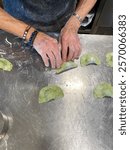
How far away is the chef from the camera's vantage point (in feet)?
2.81

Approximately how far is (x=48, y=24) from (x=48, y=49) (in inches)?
5.9

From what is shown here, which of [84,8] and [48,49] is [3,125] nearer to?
[48,49]

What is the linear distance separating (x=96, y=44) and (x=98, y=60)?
65 mm

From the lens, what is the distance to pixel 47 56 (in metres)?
0.86

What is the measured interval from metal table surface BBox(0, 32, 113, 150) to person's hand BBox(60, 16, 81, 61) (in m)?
0.05

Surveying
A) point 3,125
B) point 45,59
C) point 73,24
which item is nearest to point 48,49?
point 45,59

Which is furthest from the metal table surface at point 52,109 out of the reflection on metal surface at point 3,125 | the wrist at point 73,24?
the wrist at point 73,24

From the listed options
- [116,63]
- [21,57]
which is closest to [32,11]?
[21,57]

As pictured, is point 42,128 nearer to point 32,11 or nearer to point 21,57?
point 21,57

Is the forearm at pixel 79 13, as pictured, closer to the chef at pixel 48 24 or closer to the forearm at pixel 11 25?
the chef at pixel 48 24

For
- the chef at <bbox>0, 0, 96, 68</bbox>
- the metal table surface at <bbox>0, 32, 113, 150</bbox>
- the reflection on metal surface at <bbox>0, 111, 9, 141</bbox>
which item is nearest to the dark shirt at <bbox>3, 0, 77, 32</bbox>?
the chef at <bbox>0, 0, 96, 68</bbox>

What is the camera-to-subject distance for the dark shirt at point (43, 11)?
906 millimetres

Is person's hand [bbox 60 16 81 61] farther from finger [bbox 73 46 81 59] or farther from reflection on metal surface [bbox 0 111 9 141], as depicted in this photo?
reflection on metal surface [bbox 0 111 9 141]

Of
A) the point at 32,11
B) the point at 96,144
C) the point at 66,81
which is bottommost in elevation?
the point at 96,144
